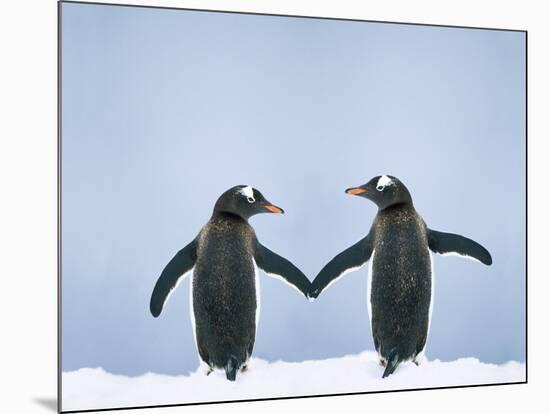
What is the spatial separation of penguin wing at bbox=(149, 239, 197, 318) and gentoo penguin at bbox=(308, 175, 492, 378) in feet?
1.73

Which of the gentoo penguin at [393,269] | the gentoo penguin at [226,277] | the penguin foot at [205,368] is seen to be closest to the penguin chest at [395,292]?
the gentoo penguin at [393,269]

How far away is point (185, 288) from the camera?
10.5 feet

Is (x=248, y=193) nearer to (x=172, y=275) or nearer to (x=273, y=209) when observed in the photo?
(x=273, y=209)

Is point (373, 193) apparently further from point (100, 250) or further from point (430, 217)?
point (100, 250)

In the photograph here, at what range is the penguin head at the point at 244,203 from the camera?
3.23m

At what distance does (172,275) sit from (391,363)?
92cm

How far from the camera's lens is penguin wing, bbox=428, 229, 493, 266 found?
11.3ft

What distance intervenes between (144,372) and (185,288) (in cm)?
33

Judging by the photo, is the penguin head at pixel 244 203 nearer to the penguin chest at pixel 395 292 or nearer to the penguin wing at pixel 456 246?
the penguin chest at pixel 395 292

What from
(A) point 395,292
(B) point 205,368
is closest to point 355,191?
(A) point 395,292

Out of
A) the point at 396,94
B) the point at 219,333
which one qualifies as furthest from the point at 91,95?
the point at 396,94

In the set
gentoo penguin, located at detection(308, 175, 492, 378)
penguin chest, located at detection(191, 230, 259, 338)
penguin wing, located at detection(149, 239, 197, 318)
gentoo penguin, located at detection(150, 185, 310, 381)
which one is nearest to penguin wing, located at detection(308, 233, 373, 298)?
gentoo penguin, located at detection(308, 175, 492, 378)

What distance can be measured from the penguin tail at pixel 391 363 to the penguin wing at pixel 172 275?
2.81ft

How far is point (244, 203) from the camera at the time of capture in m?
3.25
